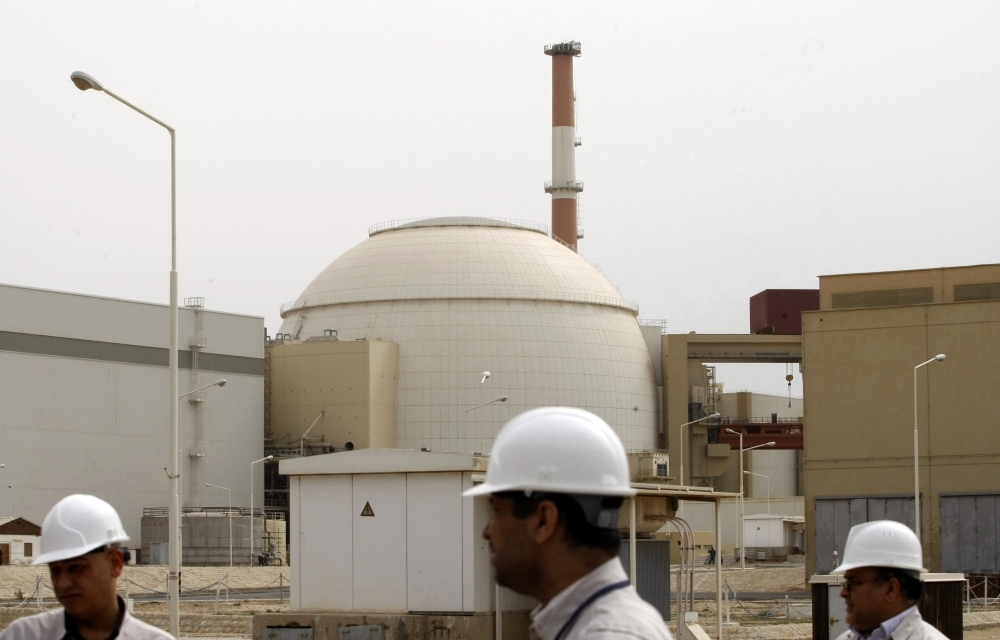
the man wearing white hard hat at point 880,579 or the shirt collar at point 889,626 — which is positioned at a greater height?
the man wearing white hard hat at point 880,579

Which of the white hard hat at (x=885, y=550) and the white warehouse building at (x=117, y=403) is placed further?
the white warehouse building at (x=117, y=403)

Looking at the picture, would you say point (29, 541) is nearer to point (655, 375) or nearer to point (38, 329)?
point (38, 329)

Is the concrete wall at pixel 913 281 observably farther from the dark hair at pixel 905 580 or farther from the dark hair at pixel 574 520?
the dark hair at pixel 574 520

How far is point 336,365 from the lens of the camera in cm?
8919

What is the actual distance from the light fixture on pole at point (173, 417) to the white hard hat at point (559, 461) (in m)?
19.2

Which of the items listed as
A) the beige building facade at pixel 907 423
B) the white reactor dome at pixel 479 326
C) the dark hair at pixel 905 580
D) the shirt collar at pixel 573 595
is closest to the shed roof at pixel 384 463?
the dark hair at pixel 905 580

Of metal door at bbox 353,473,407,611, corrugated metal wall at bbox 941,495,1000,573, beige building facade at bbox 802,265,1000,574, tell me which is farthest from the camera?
beige building facade at bbox 802,265,1000,574

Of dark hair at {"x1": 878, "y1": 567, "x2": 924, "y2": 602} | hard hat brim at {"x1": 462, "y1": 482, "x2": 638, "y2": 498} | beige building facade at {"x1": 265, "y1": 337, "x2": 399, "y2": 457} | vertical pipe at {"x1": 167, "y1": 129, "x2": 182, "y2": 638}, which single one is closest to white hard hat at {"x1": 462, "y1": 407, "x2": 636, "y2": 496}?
hard hat brim at {"x1": 462, "y1": 482, "x2": 638, "y2": 498}

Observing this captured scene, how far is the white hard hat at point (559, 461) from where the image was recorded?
409 cm

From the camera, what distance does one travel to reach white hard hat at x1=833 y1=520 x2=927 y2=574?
24.1 ft

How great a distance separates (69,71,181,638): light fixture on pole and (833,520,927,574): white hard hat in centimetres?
1646

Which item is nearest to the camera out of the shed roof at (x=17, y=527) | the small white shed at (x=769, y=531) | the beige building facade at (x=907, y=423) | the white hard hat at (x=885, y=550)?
the white hard hat at (x=885, y=550)

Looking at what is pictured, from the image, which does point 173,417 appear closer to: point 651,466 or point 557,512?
point 557,512

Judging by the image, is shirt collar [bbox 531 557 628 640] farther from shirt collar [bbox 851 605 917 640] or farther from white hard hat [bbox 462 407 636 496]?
shirt collar [bbox 851 605 917 640]
